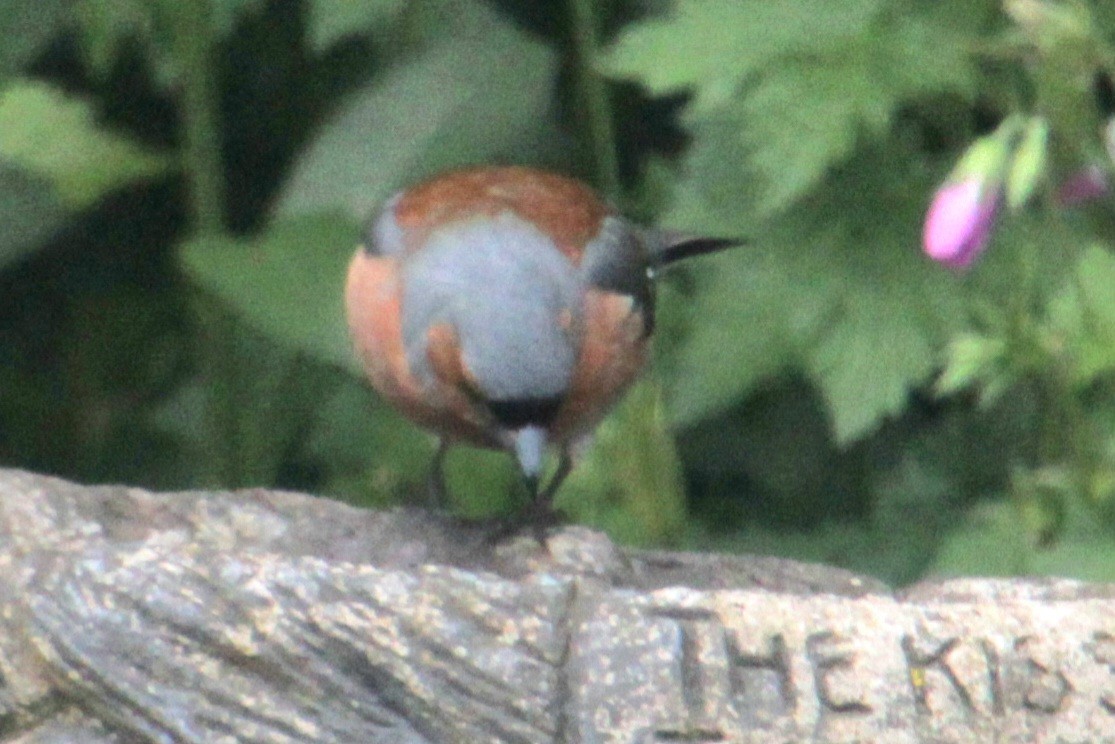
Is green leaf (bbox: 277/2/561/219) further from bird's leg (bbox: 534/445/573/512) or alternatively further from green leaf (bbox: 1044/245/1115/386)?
green leaf (bbox: 1044/245/1115/386)

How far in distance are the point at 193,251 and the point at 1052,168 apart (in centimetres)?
159

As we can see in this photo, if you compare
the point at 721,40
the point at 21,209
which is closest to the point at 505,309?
the point at 721,40

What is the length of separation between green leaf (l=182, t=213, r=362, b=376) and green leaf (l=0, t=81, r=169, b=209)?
0.25 m

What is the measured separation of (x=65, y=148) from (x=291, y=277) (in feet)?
1.67

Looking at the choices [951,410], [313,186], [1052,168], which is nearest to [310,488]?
[313,186]

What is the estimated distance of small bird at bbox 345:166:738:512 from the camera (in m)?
2.92

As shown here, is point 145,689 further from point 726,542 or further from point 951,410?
point 951,410

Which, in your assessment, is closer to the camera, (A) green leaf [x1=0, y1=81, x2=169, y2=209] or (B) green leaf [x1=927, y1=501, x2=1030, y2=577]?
(B) green leaf [x1=927, y1=501, x2=1030, y2=577]

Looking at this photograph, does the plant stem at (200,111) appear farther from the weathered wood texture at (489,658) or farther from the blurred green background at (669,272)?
the weathered wood texture at (489,658)

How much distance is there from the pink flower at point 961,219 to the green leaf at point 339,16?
1.13 m

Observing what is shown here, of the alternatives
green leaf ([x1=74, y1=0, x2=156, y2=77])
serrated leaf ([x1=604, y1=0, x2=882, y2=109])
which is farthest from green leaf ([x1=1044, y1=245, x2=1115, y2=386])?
green leaf ([x1=74, y1=0, x2=156, y2=77])

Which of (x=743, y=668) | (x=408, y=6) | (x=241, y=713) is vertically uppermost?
(x=408, y=6)

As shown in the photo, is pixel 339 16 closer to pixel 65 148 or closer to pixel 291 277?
pixel 291 277

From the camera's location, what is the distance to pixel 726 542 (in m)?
4.08
